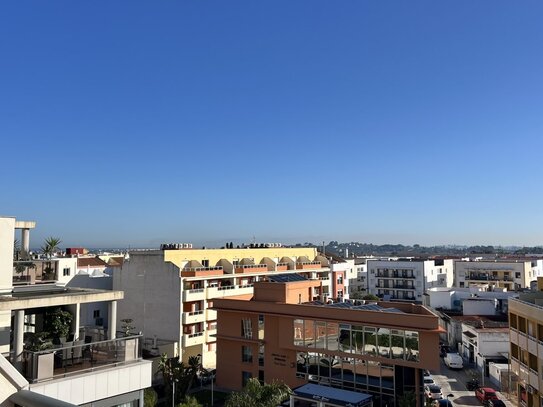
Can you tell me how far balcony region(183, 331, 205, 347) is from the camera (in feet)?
139

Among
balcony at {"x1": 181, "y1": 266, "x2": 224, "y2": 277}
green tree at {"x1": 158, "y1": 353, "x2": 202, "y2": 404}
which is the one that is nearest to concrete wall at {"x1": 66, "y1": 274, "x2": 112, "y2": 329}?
balcony at {"x1": 181, "y1": 266, "x2": 224, "y2": 277}

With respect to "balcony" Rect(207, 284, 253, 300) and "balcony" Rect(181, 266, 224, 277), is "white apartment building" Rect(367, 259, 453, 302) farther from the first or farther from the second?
"balcony" Rect(181, 266, 224, 277)

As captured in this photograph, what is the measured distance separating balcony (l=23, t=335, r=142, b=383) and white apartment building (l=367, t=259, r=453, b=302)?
7985 cm

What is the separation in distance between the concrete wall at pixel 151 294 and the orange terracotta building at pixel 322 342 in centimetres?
706

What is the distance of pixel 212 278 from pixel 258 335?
502 inches

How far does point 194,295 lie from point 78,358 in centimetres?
3315

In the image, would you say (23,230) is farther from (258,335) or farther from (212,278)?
(212,278)

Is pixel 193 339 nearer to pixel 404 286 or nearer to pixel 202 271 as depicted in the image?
pixel 202 271

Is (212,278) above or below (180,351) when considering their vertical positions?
above

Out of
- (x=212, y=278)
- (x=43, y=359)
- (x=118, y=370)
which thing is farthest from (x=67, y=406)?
(x=212, y=278)

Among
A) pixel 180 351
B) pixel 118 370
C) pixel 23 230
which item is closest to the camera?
pixel 118 370

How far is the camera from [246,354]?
35594 millimetres

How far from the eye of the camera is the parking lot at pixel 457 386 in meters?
36.3

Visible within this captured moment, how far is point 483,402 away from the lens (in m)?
35.3
